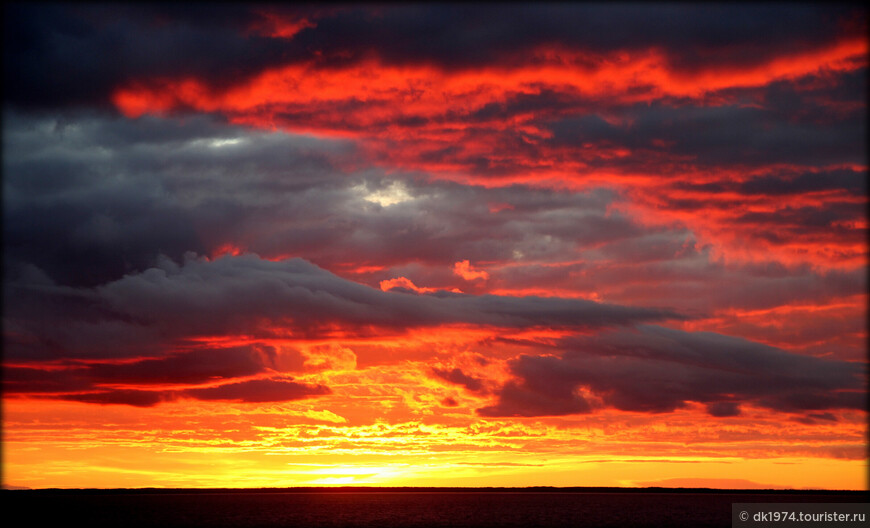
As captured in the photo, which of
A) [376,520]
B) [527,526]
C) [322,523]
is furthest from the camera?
[376,520]

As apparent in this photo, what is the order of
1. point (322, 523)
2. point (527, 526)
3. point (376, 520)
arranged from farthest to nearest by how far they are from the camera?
point (376, 520) < point (322, 523) < point (527, 526)

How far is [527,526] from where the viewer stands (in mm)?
169000

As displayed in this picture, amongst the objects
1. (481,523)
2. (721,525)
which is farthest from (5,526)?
(721,525)

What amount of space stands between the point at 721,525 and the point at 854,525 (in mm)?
38106

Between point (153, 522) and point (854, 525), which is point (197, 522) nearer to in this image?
point (153, 522)

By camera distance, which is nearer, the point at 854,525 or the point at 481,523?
the point at 481,523

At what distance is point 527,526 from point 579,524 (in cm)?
1499

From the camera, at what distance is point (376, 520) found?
7628 inches

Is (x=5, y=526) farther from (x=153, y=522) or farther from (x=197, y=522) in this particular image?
(x=197, y=522)

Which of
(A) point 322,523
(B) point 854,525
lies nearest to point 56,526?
(A) point 322,523

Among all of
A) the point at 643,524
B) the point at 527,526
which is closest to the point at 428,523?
the point at 527,526

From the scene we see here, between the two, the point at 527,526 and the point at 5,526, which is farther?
the point at 5,526

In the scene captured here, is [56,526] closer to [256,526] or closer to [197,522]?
[197,522]

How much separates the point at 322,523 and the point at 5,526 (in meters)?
75.9
